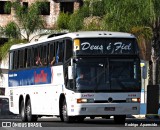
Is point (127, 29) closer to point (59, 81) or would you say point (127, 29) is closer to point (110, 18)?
point (110, 18)

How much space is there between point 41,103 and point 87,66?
4.84m

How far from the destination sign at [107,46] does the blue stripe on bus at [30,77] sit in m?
3.18

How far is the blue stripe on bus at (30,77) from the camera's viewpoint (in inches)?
1297

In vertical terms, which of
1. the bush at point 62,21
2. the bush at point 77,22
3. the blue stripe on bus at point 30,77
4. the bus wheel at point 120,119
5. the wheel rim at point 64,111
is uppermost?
the bush at point 62,21

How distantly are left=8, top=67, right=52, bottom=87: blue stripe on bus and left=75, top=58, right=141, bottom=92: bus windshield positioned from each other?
11.1 ft

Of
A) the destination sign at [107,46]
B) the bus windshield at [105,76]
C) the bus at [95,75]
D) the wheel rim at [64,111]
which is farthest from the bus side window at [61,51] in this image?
the wheel rim at [64,111]

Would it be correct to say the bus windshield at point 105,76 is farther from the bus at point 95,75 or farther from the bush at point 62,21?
the bush at point 62,21

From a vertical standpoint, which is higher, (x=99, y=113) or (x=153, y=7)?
(x=153, y=7)

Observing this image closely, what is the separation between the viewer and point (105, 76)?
29.3 meters

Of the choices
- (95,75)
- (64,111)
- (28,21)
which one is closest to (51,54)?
(64,111)

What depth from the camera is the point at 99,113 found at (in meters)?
29.2

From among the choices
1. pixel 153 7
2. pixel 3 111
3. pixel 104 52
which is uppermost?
pixel 153 7

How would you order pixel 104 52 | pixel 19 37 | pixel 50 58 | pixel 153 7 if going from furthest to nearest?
pixel 19 37, pixel 153 7, pixel 50 58, pixel 104 52

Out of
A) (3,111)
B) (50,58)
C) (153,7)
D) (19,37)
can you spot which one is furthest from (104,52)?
(19,37)
